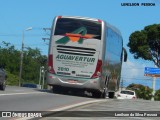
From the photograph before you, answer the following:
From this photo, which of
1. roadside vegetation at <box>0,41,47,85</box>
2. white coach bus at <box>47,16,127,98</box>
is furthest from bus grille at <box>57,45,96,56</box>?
roadside vegetation at <box>0,41,47,85</box>

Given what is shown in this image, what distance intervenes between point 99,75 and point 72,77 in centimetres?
152

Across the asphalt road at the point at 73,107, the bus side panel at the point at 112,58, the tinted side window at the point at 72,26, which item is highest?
the tinted side window at the point at 72,26

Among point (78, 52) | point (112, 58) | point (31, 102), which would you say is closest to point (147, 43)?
point (112, 58)

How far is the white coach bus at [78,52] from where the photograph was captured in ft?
98.0

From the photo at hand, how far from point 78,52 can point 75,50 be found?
7.9 inches

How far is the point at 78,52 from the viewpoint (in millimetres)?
30062

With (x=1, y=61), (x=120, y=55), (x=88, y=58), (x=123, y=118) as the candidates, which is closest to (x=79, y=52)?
(x=88, y=58)

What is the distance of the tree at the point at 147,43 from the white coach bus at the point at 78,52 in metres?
33.9

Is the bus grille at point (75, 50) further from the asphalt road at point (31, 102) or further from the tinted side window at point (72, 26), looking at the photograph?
the asphalt road at point (31, 102)

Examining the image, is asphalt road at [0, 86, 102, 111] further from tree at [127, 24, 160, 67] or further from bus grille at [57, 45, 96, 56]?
tree at [127, 24, 160, 67]

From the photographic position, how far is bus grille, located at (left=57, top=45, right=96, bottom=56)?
2994 centimetres

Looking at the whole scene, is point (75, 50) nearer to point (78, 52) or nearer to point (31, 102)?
point (78, 52)

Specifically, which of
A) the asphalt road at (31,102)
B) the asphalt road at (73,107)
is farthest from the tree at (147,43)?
the asphalt road at (73,107)

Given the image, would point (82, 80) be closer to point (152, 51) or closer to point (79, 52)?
point (79, 52)
